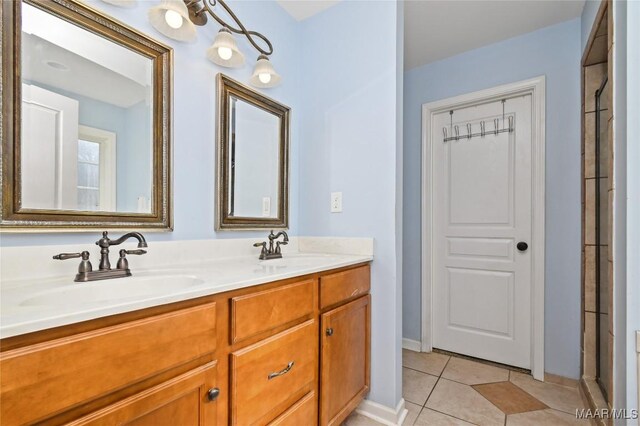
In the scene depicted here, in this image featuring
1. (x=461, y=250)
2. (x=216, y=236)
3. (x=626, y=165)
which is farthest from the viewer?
(x=461, y=250)

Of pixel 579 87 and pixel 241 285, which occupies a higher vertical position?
pixel 579 87

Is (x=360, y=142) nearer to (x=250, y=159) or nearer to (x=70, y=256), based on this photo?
(x=250, y=159)

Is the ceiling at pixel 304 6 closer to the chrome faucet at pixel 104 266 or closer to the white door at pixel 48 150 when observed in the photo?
the white door at pixel 48 150

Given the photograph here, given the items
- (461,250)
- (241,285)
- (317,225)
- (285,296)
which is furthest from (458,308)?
(241,285)

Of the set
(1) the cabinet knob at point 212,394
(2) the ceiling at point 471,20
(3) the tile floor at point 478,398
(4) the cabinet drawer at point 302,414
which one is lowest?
(3) the tile floor at point 478,398

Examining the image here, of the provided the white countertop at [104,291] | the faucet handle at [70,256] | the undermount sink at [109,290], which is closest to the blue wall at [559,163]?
the white countertop at [104,291]

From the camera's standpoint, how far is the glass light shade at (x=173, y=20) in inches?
44.8

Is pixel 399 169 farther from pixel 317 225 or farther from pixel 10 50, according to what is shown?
pixel 10 50

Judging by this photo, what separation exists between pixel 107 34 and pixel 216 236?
3.01ft

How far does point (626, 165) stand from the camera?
1.23 meters

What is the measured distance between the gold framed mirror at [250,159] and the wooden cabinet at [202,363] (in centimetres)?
61

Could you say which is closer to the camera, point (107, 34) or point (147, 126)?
point (107, 34)

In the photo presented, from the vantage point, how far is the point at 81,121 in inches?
42.3

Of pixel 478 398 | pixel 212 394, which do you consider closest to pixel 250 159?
pixel 212 394
